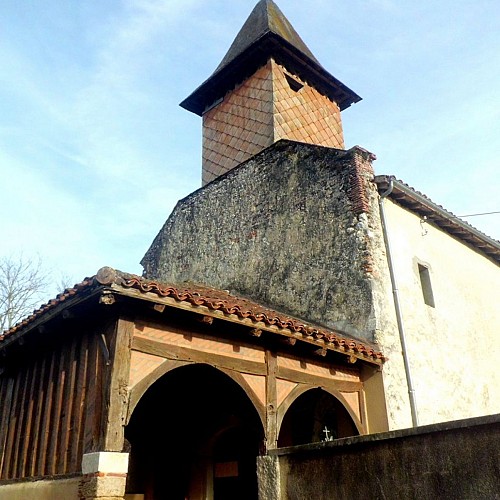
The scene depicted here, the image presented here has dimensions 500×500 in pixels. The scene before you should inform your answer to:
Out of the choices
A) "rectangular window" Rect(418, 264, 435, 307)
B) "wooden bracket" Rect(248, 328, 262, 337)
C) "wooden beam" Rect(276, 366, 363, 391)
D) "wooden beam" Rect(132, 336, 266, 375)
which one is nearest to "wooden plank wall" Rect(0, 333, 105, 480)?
"wooden beam" Rect(132, 336, 266, 375)

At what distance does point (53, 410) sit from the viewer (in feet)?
21.7

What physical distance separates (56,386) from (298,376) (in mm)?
3373

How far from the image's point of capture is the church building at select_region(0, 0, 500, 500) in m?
6.07

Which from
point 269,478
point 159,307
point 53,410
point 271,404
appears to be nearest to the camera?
point 159,307

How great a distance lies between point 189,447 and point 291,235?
465 cm

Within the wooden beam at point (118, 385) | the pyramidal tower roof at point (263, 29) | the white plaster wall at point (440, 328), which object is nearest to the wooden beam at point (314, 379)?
the white plaster wall at point (440, 328)

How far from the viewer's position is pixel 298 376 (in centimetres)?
780

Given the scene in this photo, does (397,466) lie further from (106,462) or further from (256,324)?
(106,462)

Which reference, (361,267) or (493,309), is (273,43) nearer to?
(361,267)

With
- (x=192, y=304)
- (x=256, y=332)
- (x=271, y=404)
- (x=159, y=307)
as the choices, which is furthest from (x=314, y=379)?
(x=159, y=307)

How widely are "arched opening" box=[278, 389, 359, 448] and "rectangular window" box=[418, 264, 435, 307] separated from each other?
3019 millimetres

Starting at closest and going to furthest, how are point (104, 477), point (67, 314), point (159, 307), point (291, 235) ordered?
point (104, 477)
point (159, 307)
point (67, 314)
point (291, 235)

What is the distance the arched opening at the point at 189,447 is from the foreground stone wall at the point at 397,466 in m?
2.49

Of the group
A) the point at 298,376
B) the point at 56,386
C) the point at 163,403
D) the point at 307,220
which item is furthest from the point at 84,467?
the point at 307,220
